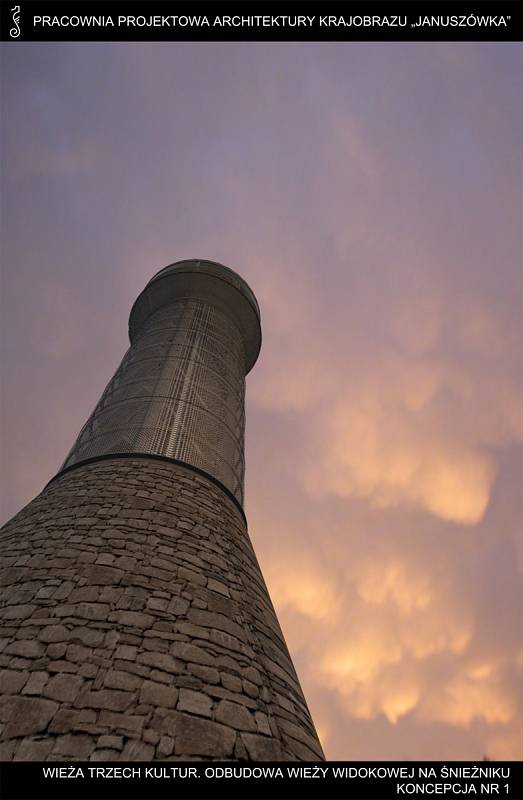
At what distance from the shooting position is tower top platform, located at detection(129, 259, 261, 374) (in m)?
11.9

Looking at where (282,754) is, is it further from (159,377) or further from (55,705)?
(159,377)

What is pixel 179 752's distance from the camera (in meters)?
3.14

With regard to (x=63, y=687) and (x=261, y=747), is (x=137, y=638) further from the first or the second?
(x=261, y=747)

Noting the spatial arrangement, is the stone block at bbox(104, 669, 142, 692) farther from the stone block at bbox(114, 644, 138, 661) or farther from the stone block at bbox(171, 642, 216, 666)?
the stone block at bbox(171, 642, 216, 666)

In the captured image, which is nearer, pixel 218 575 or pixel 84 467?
pixel 218 575

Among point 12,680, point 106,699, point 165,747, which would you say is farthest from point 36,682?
point 165,747

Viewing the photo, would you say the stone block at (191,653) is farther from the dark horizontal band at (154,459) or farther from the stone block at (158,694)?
the dark horizontal band at (154,459)

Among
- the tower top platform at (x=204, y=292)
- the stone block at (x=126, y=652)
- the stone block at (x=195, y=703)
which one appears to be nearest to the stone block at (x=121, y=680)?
the stone block at (x=126, y=652)

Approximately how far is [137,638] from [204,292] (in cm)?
936

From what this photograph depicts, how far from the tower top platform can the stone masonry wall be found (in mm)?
6525

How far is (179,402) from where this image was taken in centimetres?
850
